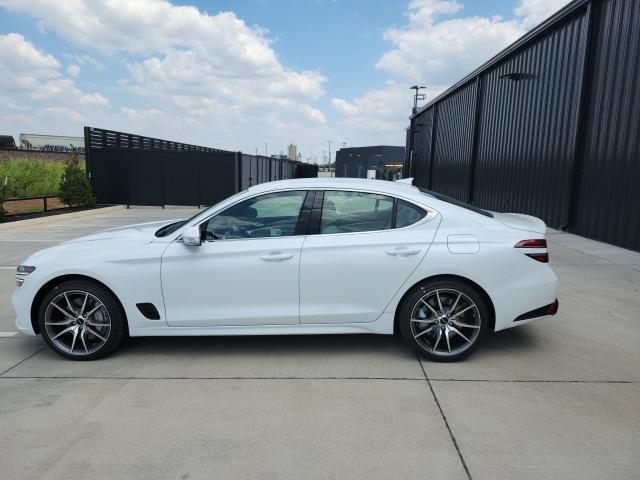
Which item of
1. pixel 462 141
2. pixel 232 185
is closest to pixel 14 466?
pixel 232 185

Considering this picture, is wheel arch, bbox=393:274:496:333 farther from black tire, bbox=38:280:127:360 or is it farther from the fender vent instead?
black tire, bbox=38:280:127:360

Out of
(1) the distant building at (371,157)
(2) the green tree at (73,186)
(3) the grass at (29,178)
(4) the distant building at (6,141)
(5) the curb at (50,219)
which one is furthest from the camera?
(1) the distant building at (371,157)

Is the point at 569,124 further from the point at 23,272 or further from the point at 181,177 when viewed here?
the point at 181,177

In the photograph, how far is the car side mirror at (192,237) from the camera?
4.06 m

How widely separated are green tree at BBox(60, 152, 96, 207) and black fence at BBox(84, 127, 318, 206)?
3.08m

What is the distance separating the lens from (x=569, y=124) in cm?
1205

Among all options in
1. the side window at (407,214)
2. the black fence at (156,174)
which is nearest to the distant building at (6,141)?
the black fence at (156,174)

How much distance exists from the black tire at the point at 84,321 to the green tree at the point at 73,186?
15.1 m

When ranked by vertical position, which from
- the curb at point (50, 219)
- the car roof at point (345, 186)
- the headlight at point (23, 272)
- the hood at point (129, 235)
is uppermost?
the car roof at point (345, 186)

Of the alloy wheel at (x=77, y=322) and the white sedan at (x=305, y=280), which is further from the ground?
the white sedan at (x=305, y=280)

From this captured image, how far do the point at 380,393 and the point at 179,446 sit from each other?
1.47m

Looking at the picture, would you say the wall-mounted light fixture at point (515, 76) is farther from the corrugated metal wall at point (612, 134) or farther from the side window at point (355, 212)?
the side window at point (355, 212)

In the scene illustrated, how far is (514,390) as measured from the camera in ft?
12.2

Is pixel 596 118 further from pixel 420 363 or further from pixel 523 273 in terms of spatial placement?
pixel 420 363
